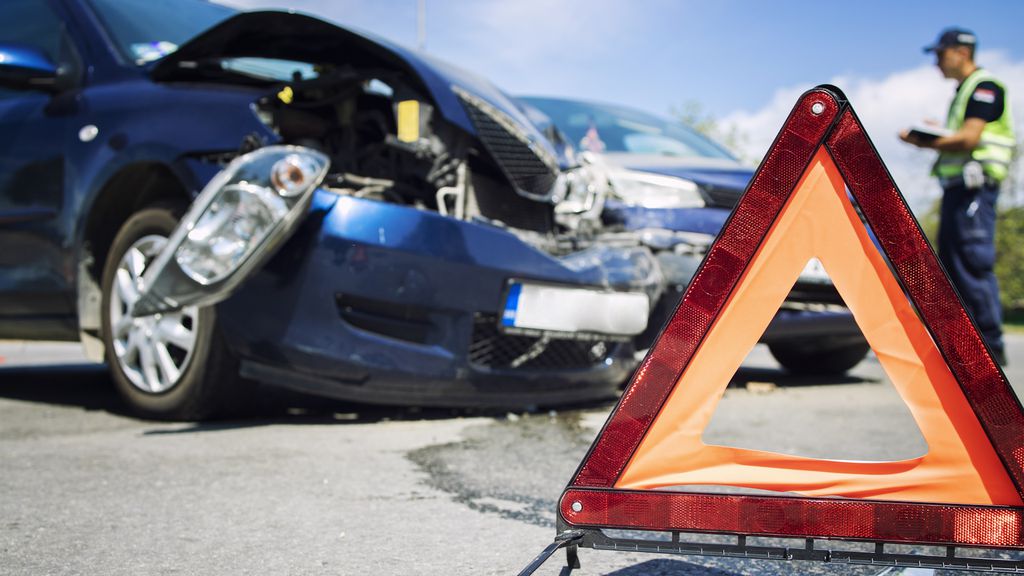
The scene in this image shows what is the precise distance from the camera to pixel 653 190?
512cm

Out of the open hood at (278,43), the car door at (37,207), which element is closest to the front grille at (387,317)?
the open hood at (278,43)

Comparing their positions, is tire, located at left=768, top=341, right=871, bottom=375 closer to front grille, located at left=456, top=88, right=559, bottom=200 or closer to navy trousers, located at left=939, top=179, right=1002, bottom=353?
navy trousers, located at left=939, top=179, right=1002, bottom=353

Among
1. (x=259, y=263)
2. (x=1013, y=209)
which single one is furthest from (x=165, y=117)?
(x=1013, y=209)

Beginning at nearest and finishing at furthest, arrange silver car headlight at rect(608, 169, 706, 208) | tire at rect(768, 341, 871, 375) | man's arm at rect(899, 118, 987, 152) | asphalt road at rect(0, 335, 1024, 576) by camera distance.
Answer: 1. asphalt road at rect(0, 335, 1024, 576)
2. silver car headlight at rect(608, 169, 706, 208)
3. man's arm at rect(899, 118, 987, 152)
4. tire at rect(768, 341, 871, 375)

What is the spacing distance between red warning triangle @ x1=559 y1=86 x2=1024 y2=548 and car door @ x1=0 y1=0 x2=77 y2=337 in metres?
2.96

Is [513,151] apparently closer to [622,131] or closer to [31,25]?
[31,25]

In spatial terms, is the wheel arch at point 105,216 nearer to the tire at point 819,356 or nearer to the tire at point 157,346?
the tire at point 157,346

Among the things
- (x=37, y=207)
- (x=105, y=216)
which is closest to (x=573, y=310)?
(x=105, y=216)

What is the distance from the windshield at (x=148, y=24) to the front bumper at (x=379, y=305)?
1.22 meters

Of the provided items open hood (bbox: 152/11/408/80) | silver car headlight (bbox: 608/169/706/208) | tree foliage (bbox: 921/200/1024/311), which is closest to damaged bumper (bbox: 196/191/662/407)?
open hood (bbox: 152/11/408/80)

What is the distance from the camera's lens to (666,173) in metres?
5.23

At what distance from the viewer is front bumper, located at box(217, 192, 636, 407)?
10.9 ft

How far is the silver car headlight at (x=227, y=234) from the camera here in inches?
126

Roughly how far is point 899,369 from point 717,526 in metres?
0.41
